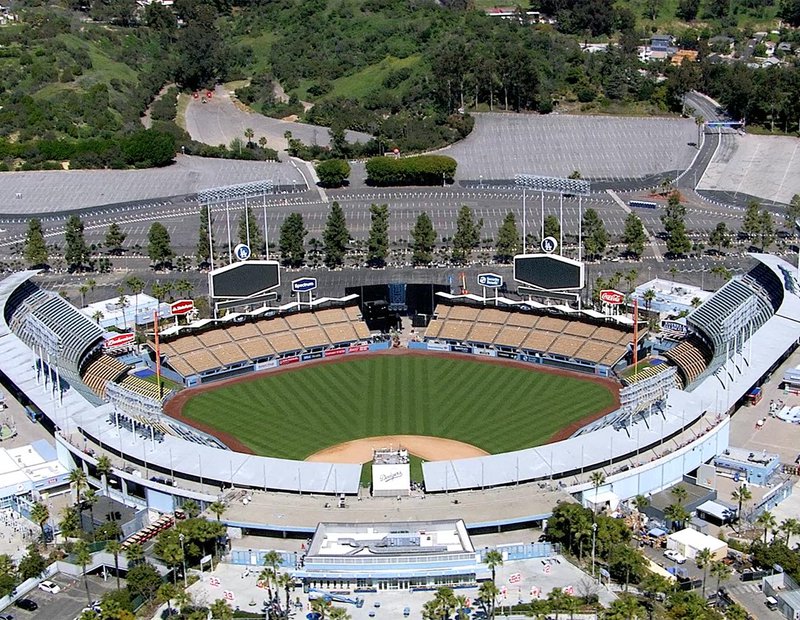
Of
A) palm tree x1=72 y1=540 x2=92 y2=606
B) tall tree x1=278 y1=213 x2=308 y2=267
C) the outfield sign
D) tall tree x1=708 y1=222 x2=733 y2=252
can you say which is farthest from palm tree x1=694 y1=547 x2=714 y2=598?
tall tree x1=708 y1=222 x2=733 y2=252

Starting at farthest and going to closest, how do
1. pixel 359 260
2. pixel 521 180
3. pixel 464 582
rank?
1. pixel 359 260
2. pixel 521 180
3. pixel 464 582

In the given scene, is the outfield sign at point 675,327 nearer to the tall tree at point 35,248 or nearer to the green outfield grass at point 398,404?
the green outfield grass at point 398,404

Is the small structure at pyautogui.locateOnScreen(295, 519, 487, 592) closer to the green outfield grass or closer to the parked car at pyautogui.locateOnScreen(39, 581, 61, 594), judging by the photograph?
the parked car at pyautogui.locateOnScreen(39, 581, 61, 594)

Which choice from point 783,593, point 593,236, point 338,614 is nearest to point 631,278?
point 593,236

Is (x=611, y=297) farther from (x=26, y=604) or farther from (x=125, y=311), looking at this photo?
(x=26, y=604)

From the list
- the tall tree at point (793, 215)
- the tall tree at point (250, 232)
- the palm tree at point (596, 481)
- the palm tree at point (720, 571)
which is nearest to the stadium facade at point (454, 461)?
the palm tree at point (596, 481)

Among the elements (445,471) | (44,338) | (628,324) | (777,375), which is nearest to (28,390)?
(44,338)

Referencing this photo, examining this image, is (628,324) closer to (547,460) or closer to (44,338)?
(547,460)

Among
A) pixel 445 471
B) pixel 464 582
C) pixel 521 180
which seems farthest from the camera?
pixel 521 180
